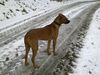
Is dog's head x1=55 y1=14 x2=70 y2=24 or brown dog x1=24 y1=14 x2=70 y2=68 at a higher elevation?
dog's head x1=55 y1=14 x2=70 y2=24

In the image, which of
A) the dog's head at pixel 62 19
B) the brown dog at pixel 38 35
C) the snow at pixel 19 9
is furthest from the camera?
the snow at pixel 19 9

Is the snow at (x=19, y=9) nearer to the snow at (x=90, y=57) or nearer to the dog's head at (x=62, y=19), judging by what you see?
the snow at (x=90, y=57)

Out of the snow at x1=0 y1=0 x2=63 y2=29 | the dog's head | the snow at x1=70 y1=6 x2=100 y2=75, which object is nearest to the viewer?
the snow at x1=70 y1=6 x2=100 y2=75

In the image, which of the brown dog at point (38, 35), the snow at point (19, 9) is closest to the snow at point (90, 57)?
the brown dog at point (38, 35)

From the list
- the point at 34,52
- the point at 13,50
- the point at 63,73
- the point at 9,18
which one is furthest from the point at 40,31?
the point at 9,18

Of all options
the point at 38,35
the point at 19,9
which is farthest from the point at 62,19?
the point at 19,9

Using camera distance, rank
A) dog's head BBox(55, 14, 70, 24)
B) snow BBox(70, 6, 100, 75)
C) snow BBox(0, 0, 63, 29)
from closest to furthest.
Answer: snow BBox(70, 6, 100, 75)
dog's head BBox(55, 14, 70, 24)
snow BBox(0, 0, 63, 29)

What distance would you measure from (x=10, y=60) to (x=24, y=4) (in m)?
13.6

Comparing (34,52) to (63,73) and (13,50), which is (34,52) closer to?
(63,73)

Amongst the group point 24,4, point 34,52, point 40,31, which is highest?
point 40,31

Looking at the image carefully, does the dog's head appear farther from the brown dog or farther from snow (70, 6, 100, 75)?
snow (70, 6, 100, 75)

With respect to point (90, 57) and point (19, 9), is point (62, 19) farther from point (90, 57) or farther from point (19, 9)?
point (19, 9)

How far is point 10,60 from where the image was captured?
703 centimetres

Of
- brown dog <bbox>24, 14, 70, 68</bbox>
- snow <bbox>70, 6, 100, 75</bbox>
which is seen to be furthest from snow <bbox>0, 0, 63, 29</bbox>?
brown dog <bbox>24, 14, 70, 68</bbox>
